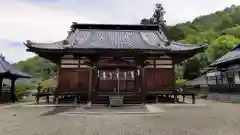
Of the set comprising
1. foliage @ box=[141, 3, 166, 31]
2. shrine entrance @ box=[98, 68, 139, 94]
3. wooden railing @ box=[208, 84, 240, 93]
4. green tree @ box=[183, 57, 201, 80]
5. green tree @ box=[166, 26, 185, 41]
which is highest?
foliage @ box=[141, 3, 166, 31]

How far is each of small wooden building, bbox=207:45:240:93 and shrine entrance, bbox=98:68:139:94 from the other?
10670mm

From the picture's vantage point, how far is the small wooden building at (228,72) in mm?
26550

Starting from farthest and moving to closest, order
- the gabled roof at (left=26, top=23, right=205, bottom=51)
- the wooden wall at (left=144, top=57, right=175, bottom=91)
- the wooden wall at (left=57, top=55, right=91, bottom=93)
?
the wooden wall at (left=144, top=57, right=175, bottom=91)
the wooden wall at (left=57, top=55, right=91, bottom=93)
the gabled roof at (left=26, top=23, right=205, bottom=51)

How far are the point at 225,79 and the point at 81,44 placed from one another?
19.0 m

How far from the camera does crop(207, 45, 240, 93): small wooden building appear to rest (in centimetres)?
2655

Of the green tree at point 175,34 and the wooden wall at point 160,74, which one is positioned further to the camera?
the green tree at point 175,34

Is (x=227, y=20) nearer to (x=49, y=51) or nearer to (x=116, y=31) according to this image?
(x=116, y=31)

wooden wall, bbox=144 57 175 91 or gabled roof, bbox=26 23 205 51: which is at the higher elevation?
gabled roof, bbox=26 23 205 51

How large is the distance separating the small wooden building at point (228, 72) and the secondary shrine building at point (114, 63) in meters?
6.10

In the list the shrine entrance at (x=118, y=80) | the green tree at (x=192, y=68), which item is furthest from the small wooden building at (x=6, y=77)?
the green tree at (x=192, y=68)

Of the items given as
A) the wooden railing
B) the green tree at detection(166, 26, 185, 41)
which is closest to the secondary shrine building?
the wooden railing

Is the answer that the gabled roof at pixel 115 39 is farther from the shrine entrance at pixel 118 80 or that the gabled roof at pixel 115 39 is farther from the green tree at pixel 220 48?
the green tree at pixel 220 48

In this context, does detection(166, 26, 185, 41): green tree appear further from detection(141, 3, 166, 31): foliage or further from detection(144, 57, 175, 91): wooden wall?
detection(144, 57, 175, 91): wooden wall

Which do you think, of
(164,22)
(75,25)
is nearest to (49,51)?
(75,25)
